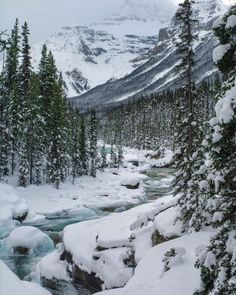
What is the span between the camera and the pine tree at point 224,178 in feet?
26.6

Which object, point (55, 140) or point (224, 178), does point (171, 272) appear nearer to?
point (224, 178)

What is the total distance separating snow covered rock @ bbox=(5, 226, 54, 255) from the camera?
1032 inches

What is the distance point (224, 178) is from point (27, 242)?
64.8ft

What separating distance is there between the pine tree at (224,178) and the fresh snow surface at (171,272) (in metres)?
3.42

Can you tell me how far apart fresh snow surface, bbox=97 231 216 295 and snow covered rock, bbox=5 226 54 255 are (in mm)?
10723

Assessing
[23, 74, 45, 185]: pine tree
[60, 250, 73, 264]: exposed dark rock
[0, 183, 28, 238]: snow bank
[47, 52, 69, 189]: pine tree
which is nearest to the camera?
[60, 250, 73, 264]: exposed dark rock

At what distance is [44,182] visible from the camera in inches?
2093

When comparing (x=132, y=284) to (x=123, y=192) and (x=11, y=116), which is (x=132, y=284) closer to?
(x=123, y=192)

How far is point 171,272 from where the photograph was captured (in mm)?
14586

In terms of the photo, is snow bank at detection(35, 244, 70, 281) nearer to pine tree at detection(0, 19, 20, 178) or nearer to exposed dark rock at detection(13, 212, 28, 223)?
exposed dark rock at detection(13, 212, 28, 223)

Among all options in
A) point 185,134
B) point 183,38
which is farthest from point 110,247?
point 183,38

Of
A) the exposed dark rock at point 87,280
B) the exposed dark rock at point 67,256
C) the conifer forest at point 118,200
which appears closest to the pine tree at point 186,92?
the conifer forest at point 118,200

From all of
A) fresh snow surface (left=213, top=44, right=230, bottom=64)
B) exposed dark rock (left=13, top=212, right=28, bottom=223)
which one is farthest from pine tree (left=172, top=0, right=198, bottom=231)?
exposed dark rock (left=13, top=212, right=28, bottom=223)

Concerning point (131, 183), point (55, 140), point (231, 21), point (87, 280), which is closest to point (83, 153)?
point (131, 183)
